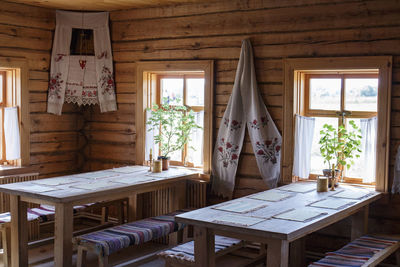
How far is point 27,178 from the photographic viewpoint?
5.73 m

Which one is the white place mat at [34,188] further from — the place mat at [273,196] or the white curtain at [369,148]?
the white curtain at [369,148]

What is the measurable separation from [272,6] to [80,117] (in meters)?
2.85

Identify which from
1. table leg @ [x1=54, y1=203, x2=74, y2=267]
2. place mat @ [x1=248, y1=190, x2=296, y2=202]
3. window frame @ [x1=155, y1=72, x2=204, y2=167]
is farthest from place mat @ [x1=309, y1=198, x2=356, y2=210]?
window frame @ [x1=155, y1=72, x2=204, y2=167]

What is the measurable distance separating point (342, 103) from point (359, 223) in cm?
115

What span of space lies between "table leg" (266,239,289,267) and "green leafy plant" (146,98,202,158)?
8.38 feet

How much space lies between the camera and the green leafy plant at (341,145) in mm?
4758

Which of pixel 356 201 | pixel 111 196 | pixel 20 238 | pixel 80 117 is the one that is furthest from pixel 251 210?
pixel 80 117

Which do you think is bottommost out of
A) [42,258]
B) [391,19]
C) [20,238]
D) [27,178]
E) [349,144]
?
[42,258]

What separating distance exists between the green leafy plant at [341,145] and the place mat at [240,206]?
1114 millimetres

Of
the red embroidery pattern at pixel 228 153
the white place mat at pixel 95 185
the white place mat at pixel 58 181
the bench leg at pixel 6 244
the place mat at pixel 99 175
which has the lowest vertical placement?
the bench leg at pixel 6 244

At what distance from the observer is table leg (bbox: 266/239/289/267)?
10.6 feet

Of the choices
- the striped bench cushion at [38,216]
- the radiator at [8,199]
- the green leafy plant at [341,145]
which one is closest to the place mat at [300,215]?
the green leafy plant at [341,145]

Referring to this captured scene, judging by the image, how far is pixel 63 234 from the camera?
166 inches

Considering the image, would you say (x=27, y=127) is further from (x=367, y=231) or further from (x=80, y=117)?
(x=367, y=231)
